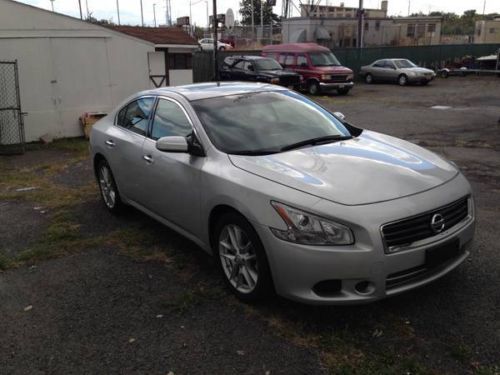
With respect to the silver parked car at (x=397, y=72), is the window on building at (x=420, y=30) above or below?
above

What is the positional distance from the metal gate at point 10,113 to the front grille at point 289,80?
1141cm

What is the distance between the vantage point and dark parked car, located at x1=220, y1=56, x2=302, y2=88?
20172mm

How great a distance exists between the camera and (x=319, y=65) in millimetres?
22000

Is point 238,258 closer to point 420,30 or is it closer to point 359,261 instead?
point 359,261

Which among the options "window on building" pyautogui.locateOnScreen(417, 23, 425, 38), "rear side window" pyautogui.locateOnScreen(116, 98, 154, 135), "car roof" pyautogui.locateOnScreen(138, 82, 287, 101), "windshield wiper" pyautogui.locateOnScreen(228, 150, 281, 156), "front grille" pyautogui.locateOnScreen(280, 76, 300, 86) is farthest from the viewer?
"window on building" pyautogui.locateOnScreen(417, 23, 425, 38)

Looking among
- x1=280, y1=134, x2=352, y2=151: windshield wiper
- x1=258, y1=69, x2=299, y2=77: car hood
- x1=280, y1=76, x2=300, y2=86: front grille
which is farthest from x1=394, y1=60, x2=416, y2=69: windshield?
x1=280, y1=134, x2=352, y2=151: windshield wiper

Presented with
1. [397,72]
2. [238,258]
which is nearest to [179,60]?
[238,258]

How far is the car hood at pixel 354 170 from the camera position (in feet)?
10.7

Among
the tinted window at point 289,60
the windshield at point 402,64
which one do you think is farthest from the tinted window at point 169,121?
the windshield at point 402,64

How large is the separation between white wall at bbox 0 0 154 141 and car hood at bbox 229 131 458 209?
30.3 feet

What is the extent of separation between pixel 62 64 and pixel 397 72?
19.5 meters

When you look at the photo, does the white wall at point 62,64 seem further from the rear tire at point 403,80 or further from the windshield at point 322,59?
the rear tire at point 403,80

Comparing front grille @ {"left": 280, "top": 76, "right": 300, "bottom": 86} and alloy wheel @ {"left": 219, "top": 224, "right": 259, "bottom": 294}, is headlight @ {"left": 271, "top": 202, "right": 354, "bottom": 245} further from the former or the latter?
front grille @ {"left": 280, "top": 76, "right": 300, "bottom": 86}

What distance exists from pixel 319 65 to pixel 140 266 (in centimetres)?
1892
